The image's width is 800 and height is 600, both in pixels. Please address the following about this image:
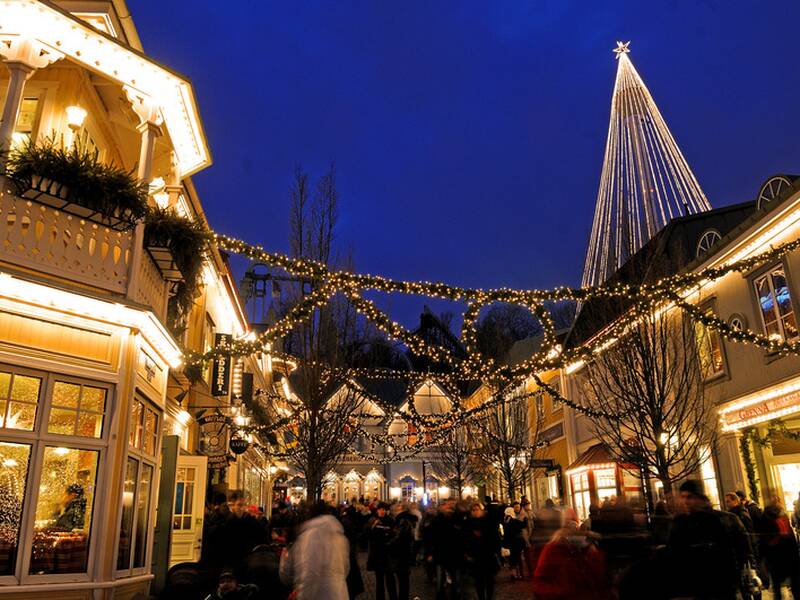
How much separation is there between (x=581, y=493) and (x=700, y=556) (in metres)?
20.5

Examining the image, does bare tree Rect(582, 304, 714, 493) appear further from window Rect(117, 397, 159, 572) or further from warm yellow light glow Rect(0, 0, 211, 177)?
warm yellow light glow Rect(0, 0, 211, 177)

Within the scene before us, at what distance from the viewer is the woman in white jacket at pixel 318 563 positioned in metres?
6.48

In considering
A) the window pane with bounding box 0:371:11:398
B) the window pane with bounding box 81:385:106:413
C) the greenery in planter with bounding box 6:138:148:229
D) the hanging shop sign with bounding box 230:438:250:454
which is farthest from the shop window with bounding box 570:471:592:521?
the window pane with bounding box 0:371:11:398

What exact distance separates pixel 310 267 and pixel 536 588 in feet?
22.7

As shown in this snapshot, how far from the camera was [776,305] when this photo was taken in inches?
559

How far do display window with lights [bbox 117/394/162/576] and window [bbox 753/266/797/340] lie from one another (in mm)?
12365

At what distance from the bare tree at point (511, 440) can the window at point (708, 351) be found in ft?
31.3

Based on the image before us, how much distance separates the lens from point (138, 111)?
9.65 m

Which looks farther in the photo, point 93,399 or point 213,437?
point 213,437

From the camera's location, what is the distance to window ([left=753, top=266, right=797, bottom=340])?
1378 centimetres

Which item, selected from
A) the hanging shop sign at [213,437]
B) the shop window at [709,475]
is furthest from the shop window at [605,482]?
the hanging shop sign at [213,437]

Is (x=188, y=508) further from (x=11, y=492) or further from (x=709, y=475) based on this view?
(x=709, y=475)

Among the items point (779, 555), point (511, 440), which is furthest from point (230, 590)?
point (511, 440)

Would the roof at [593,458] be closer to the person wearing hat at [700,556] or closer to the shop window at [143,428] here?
the shop window at [143,428]
